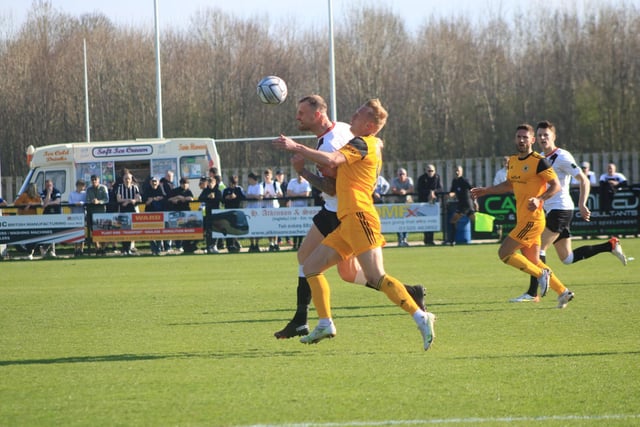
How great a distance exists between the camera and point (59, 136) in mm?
54531

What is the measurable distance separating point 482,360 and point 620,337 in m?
1.83

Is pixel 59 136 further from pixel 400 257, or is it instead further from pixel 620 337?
pixel 620 337

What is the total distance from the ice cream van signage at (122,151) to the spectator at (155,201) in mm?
4467

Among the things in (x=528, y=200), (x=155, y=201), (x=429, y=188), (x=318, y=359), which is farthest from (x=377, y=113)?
(x=155, y=201)

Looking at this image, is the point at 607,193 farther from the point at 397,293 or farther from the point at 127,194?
the point at 397,293

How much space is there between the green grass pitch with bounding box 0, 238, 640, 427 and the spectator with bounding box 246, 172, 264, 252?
1050cm

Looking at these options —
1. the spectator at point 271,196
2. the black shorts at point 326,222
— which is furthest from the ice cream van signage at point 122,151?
the black shorts at point 326,222

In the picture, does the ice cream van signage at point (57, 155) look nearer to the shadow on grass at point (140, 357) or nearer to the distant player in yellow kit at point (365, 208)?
the shadow on grass at point (140, 357)

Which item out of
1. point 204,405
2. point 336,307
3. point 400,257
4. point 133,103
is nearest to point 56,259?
point 400,257

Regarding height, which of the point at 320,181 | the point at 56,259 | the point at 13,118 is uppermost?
the point at 13,118

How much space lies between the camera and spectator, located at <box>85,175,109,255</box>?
2567 centimetres

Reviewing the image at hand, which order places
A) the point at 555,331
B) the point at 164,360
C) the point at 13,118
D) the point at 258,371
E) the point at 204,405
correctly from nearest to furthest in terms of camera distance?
the point at 204,405 < the point at 258,371 < the point at 164,360 < the point at 555,331 < the point at 13,118

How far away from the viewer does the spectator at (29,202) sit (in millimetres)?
26280

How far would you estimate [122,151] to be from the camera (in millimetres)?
30438
